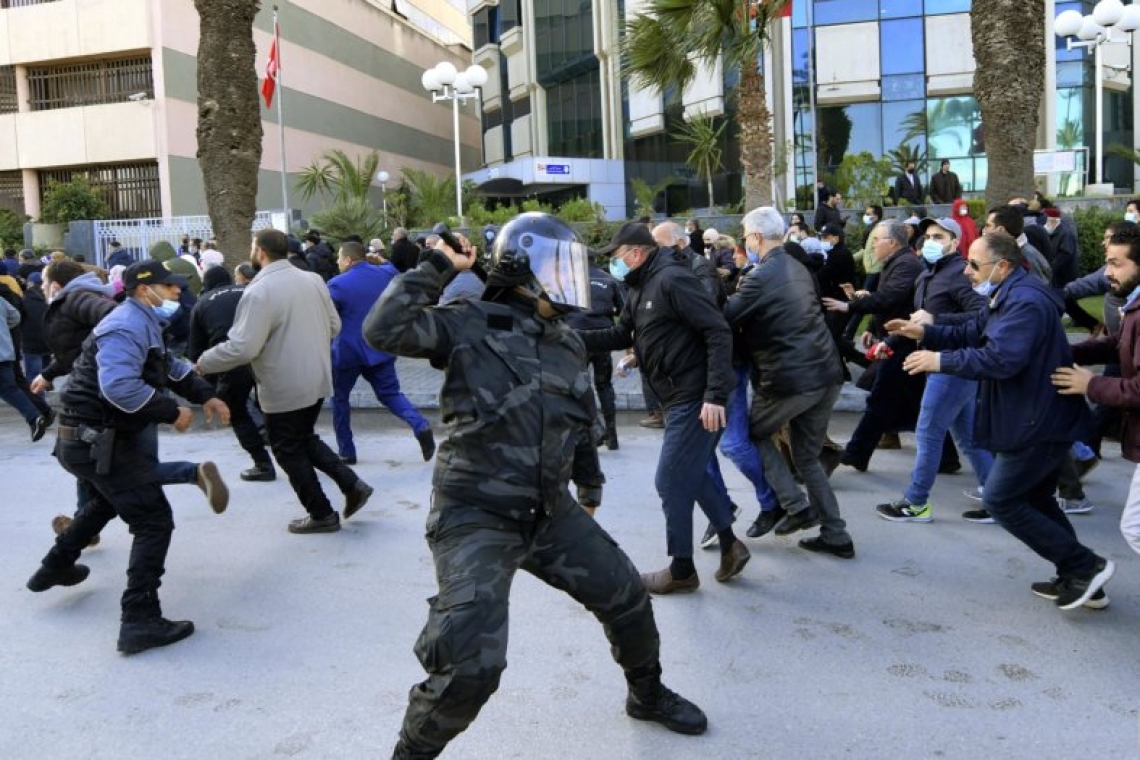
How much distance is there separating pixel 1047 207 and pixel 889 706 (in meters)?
9.50

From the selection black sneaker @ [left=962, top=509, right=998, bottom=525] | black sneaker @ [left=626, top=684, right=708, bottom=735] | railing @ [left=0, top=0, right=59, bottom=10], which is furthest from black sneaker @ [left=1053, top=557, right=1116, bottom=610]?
railing @ [left=0, top=0, right=59, bottom=10]

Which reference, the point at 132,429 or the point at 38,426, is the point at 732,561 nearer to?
the point at 132,429

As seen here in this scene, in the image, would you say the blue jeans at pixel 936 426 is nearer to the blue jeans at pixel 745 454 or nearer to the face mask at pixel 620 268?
the blue jeans at pixel 745 454

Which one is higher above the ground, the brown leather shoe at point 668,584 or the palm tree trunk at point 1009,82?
the palm tree trunk at point 1009,82

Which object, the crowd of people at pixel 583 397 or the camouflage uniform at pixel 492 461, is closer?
the camouflage uniform at pixel 492 461

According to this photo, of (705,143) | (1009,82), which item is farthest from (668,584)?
(705,143)

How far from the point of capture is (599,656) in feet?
13.5

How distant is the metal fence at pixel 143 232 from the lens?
2448cm

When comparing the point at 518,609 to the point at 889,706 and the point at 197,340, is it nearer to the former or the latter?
the point at 889,706

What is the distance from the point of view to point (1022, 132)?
1041cm

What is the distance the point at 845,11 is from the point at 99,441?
2746cm

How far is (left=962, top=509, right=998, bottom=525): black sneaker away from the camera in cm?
591

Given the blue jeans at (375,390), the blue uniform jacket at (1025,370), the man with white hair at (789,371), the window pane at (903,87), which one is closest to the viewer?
the blue uniform jacket at (1025,370)

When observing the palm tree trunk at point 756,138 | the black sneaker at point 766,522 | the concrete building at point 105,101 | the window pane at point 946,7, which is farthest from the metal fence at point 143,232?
the black sneaker at point 766,522
